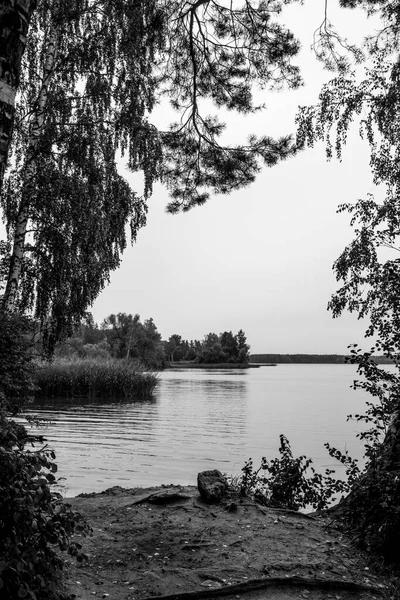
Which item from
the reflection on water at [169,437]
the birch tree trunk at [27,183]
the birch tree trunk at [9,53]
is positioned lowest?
the reflection on water at [169,437]

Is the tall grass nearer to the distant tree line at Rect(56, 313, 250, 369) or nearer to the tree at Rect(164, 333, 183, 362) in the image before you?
the distant tree line at Rect(56, 313, 250, 369)

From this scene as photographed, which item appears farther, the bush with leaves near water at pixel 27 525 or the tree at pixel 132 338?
the tree at pixel 132 338

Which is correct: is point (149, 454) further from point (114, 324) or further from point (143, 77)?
point (114, 324)

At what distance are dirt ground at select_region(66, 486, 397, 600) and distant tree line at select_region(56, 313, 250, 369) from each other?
624 centimetres

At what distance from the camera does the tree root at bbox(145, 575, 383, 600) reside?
348 cm

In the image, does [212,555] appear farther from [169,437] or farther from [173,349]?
[173,349]

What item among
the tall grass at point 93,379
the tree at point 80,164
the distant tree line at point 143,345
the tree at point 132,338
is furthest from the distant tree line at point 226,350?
the tree at point 80,164

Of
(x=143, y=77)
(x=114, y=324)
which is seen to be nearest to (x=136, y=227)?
(x=143, y=77)

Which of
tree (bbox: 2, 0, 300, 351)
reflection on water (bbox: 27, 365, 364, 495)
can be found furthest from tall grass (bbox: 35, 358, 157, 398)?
tree (bbox: 2, 0, 300, 351)

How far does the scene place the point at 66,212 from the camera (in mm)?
9445

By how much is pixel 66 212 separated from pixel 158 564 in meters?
7.11

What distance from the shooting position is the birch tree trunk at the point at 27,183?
9.03 meters

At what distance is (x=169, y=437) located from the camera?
16.7 meters

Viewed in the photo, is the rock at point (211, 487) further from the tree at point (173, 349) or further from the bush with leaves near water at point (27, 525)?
the tree at point (173, 349)
